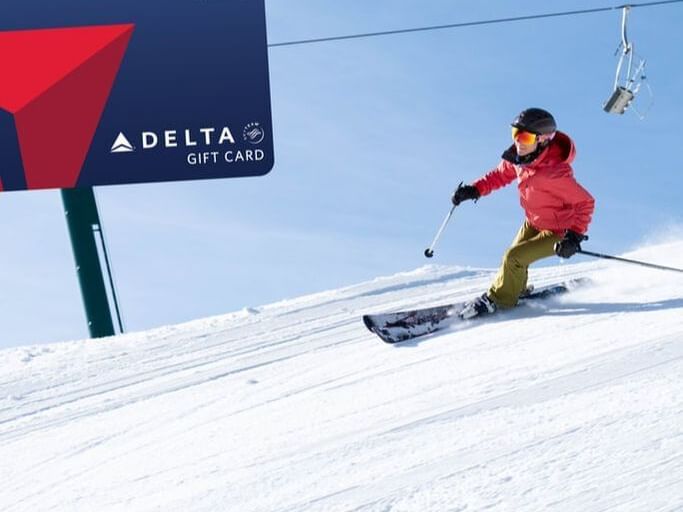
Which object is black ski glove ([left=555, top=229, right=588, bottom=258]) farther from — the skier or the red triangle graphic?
the red triangle graphic

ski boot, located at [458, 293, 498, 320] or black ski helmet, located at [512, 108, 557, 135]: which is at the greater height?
black ski helmet, located at [512, 108, 557, 135]

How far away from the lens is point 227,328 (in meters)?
7.12

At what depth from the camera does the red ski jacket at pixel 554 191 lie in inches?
228

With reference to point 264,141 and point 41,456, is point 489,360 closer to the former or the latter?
point 41,456

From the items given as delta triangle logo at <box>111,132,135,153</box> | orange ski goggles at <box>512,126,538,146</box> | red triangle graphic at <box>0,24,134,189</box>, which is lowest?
A: orange ski goggles at <box>512,126,538,146</box>

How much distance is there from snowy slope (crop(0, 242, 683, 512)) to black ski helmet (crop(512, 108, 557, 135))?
1211 mm

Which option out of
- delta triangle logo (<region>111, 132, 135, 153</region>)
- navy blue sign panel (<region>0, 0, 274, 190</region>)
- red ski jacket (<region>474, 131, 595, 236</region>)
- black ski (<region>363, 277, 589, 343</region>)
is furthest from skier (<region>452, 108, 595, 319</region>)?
delta triangle logo (<region>111, 132, 135, 153</region>)

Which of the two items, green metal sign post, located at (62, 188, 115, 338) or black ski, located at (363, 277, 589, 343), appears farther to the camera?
green metal sign post, located at (62, 188, 115, 338)

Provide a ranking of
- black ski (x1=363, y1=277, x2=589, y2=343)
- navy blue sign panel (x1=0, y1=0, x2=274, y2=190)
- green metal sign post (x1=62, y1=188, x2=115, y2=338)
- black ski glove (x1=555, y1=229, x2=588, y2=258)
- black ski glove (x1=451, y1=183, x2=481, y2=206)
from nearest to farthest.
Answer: black ski glove (x1=555, y1=229, x2=588, y2=258) → black ski (x1=363, y1=277, x2=589, y2=343) → black ski glove (x1=451, y1=183, x2=481, y2=206) → navy blue sign panel (x1=0, y1=0, x2=274, y2=190) → green metal sign post (x1=62, y1=188, x2=115, y2=338)

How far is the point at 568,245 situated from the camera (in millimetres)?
5699

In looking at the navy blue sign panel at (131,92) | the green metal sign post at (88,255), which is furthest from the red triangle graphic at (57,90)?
the green metal sign post at (88,255)

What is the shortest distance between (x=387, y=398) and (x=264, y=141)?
14.6 ft

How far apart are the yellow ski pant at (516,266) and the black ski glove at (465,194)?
0.43 m

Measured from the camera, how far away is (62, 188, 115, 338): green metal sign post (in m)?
8.52
